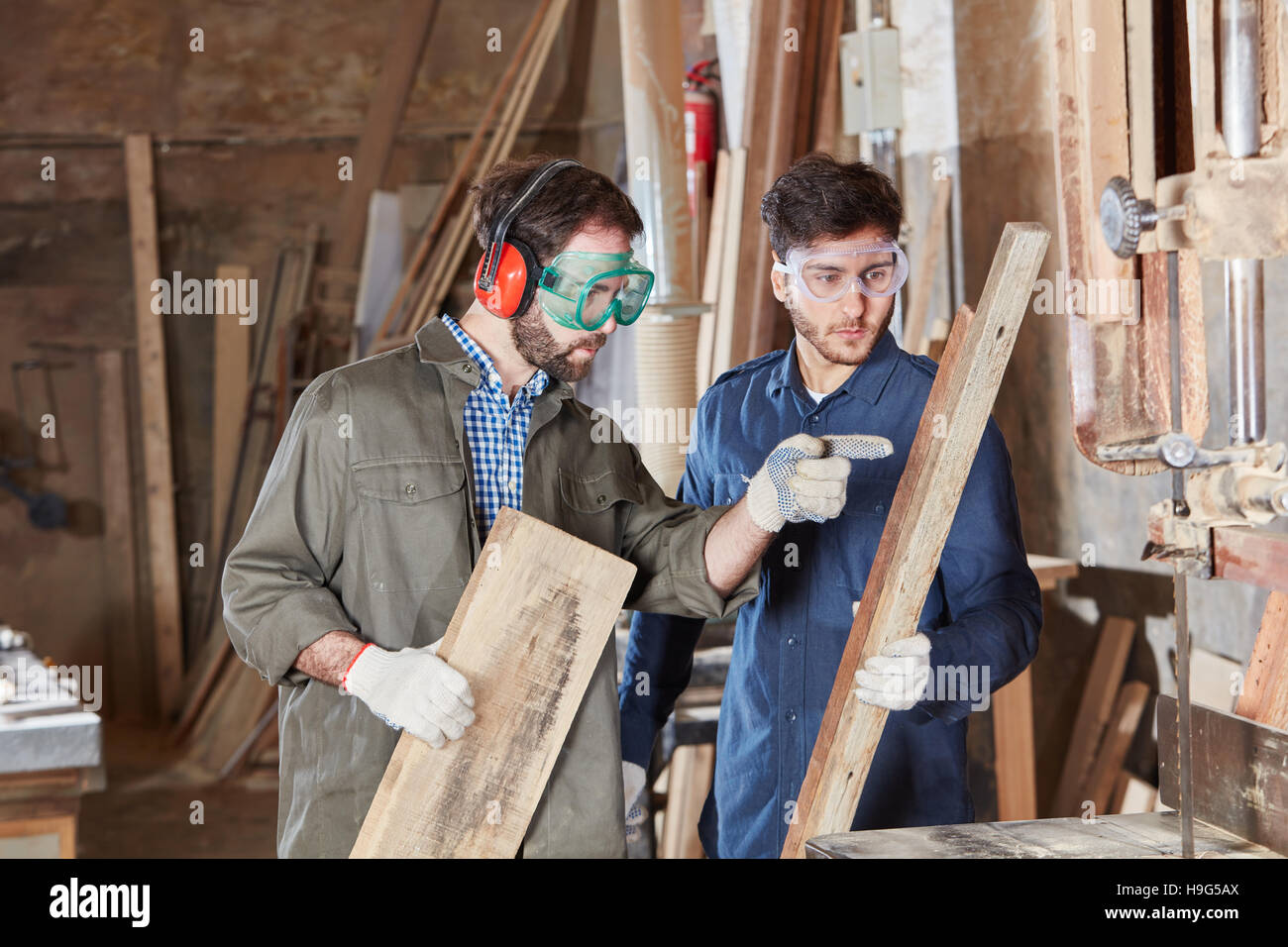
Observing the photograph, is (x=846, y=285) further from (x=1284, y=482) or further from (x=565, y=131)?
(x=565, y=131)

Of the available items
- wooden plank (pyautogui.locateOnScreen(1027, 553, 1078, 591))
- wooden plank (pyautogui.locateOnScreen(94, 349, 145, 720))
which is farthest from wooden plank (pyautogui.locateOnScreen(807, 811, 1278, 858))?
wooden plank (pyautogui.locateOnScreen(94, 349, 145, 720))

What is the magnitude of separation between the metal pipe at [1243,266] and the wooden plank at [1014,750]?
6.99 ft

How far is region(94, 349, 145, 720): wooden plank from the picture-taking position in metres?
6.28

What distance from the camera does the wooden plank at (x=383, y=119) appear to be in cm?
629

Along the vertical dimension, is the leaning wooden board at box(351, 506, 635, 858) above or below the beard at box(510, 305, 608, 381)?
below

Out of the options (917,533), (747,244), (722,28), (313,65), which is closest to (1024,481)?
(747,244)

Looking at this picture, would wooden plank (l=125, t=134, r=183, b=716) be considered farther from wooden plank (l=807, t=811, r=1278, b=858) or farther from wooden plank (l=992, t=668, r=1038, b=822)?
wooden plank (l=807, t=811, r=1278, b=858)

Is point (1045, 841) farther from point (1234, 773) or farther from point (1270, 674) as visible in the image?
point (1270, 674)

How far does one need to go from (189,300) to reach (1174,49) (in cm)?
598

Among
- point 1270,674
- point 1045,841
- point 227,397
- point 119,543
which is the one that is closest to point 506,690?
point 1045,841

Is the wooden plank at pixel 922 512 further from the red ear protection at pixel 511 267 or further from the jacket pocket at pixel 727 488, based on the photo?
the red ear protection at pixel 511 267

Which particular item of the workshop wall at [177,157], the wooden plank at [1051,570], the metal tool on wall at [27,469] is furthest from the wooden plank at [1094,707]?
the metal tool on wall at [27,469]

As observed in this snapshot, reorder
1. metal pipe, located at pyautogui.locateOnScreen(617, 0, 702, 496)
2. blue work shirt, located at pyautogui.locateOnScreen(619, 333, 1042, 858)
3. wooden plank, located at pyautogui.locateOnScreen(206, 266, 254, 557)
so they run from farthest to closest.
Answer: wooden plank, located at pyautogui.locateOnScreen(206, 266, 254, 557) → metal pipe, located at pyautogui.locateOnScreen(617, 0, 702, 496) → blue work shirt, located at pyautogui.locateOnScreen(619, 333, 1042, 858)

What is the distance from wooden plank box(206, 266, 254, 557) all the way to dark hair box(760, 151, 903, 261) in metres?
4.61
